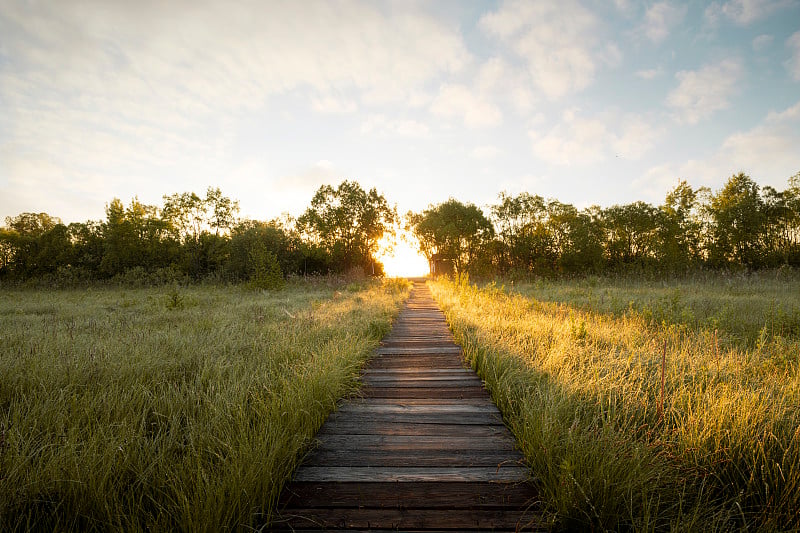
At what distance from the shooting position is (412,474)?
2031mm

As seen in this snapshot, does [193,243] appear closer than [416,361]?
No

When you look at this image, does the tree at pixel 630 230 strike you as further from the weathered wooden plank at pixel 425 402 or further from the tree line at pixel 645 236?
the weathered wooden plank at pixel 425 402

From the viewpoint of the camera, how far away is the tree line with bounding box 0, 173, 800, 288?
23269 mm

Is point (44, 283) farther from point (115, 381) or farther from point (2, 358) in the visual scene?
point (115, 381)

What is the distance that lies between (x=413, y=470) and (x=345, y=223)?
29125 millimetres

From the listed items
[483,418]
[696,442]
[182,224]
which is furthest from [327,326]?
[182,224]

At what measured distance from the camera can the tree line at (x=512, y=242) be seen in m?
23.3

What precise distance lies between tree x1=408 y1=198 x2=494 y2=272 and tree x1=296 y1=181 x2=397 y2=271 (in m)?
6.30

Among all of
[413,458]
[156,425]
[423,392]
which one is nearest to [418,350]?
[423,392]

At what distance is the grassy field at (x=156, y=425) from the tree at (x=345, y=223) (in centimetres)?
2506

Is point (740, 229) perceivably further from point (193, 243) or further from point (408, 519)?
point (193, 243)

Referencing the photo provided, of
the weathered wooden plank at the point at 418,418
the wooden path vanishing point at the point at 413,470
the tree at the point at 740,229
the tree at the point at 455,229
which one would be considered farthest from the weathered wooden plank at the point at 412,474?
the tree at the point at 740,229

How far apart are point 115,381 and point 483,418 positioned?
368 centimetres

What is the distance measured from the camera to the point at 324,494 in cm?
186
